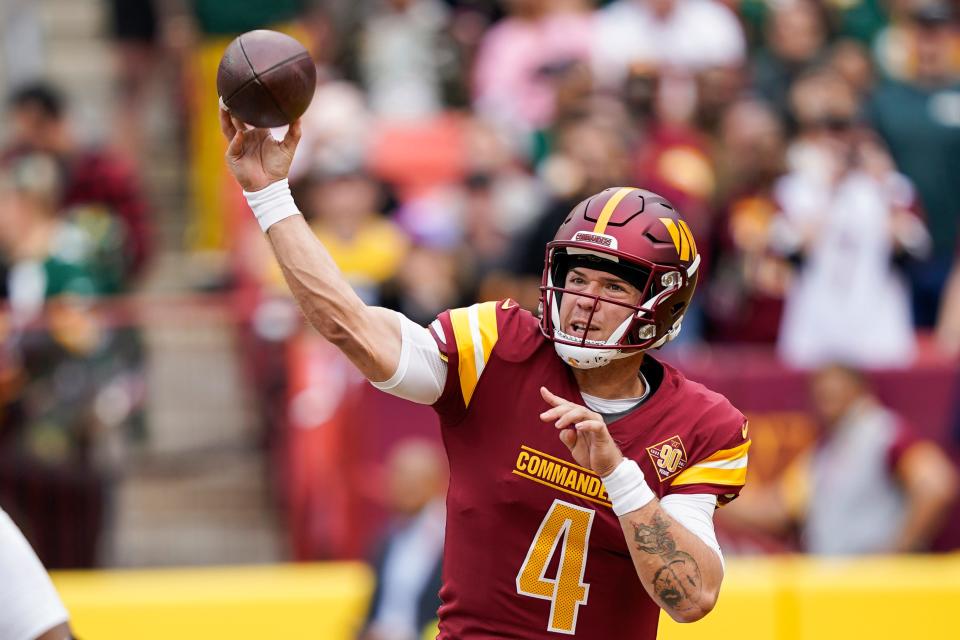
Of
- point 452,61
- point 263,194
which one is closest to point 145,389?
point 452,61

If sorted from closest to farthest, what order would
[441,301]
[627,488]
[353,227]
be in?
1. [627,488]
2. [441,301]
3. [353,227]

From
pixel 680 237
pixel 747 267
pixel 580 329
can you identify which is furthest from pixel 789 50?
pixel 580 329

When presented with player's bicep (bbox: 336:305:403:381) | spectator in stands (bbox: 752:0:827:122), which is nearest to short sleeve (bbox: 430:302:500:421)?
player's bicep (bbox: 336:305:403:381)

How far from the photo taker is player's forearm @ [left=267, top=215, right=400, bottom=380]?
4160 millimetres

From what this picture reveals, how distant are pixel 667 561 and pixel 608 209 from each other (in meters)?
0.97

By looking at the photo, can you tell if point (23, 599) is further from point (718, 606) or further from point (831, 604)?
point (831, 604)

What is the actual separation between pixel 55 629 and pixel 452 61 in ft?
26.5

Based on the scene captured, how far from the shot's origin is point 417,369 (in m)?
4.26

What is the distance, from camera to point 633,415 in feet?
14.5

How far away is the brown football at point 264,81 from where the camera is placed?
13.6 feet

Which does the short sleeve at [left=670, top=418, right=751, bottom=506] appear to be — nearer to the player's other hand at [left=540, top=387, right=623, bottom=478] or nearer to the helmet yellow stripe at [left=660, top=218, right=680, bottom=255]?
the player's other hand at [left=540, top=387, right=623, bottom=478]

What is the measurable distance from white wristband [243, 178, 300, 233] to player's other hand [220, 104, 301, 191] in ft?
0.06

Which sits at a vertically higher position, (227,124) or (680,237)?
(227,124)

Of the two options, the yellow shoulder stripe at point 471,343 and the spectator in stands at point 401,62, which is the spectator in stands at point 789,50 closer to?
the spectator in stands at point 401,62
